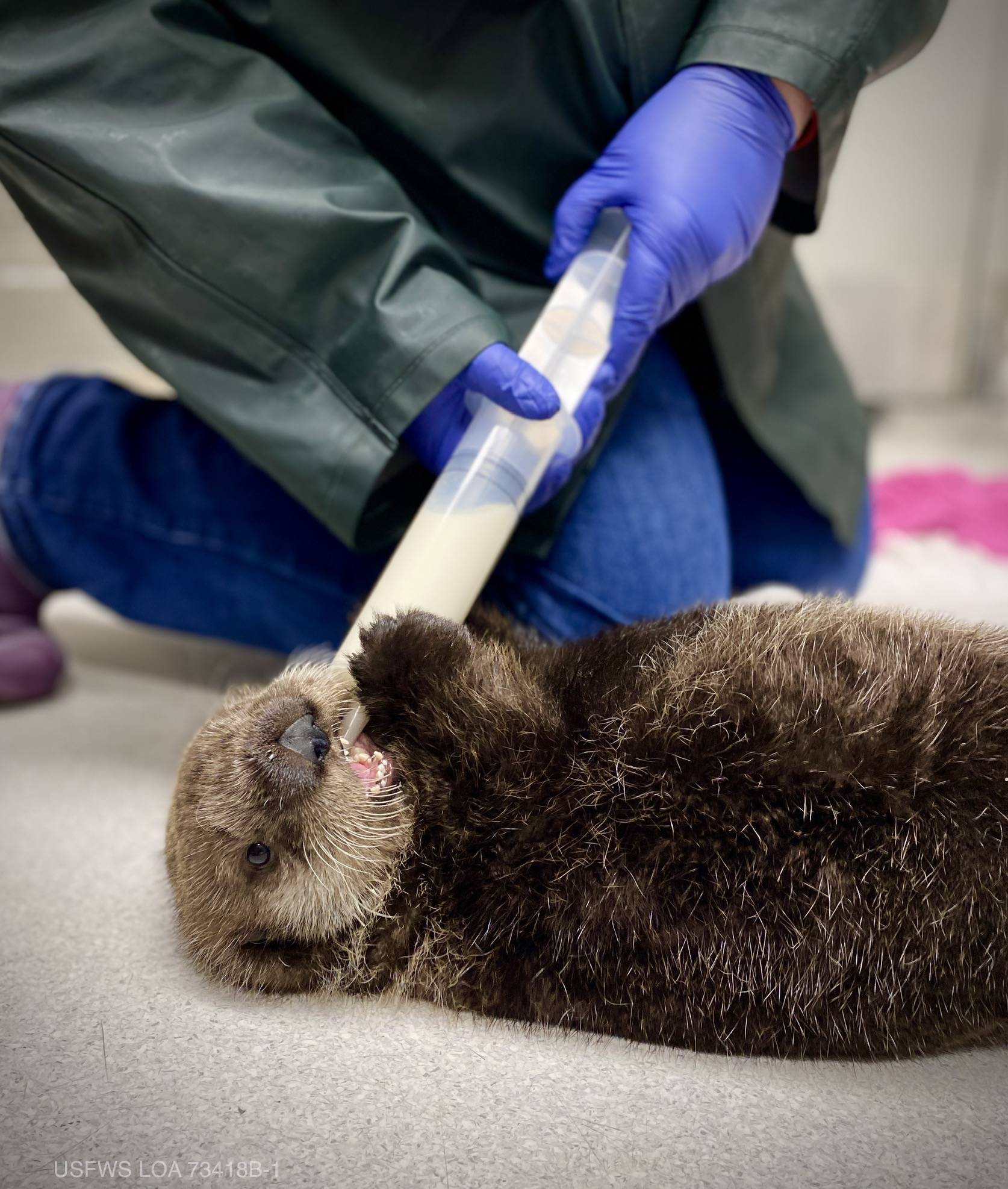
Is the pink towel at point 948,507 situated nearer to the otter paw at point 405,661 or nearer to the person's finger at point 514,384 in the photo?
the person's finger at point 514,384

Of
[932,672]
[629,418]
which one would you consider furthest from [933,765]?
[629,418]

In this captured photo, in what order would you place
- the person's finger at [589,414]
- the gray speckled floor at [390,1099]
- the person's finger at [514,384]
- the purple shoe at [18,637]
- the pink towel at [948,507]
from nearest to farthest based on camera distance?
1. the gray speckled floor at [390,1099]
2. the person's finger at [514,384]
3. the person's finger at [589,414]
4. the purple shoe at [18,637]
5. the pink towel at [948,507]

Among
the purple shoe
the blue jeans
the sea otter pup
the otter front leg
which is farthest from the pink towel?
the purple shoe

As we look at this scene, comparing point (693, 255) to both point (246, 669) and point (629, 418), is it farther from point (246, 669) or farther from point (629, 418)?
point (246, 669)

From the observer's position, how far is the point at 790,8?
963 mm

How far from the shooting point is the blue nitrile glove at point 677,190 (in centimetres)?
96

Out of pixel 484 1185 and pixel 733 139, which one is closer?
pixel 484 1185

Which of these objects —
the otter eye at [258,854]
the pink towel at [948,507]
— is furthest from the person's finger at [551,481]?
the pink towel at [948,507]

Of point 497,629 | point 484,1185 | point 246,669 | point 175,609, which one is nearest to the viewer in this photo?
point 484,1185

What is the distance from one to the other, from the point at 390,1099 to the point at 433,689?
286 mm

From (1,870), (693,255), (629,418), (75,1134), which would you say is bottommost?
(1,870)

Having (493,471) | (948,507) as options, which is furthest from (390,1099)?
(948,507)

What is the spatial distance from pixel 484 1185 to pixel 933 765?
0.40 m

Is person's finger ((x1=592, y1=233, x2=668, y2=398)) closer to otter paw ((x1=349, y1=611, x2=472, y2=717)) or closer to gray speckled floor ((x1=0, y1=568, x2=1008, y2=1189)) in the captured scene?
otter paw ((x1=349, y1=611, x2=472, y2=717))
